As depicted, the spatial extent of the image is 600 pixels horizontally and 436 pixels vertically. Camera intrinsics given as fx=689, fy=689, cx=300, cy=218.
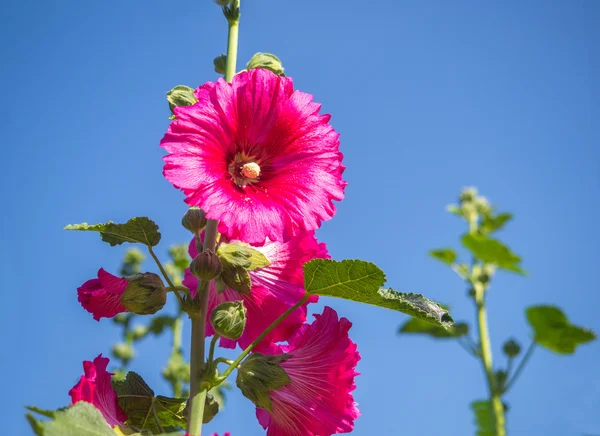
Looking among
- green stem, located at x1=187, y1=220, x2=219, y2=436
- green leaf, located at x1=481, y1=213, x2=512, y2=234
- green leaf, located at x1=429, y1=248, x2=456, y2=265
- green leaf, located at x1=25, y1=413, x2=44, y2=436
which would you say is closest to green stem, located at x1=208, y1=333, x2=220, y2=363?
green stem, located at x1=187, y1=220, x2=219, y2=436

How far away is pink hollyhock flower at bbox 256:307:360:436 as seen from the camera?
1307mm

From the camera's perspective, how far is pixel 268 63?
1456 millimetres

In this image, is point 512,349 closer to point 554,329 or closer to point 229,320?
point 554,329

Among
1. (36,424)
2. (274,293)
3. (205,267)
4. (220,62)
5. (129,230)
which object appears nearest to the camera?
(36,424)

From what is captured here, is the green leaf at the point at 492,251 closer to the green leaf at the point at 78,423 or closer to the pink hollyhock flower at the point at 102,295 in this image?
the pink hollyhock flower at the point at 102,295

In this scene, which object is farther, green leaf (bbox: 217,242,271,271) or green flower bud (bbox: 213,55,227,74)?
green flower bud (bbox: 213,55,227,74)

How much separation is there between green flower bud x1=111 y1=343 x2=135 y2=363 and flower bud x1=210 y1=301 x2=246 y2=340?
13.3 feet

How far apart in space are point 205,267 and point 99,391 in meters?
0.29

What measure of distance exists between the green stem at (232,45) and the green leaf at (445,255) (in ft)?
10.9

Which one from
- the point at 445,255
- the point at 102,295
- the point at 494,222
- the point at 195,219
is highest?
the point at 494,222

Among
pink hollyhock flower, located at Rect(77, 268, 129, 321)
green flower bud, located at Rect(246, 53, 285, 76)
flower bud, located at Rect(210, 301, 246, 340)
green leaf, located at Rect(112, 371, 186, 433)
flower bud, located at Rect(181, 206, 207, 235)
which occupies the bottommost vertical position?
green leaf, located at Rect(112, 371, 186, 433)

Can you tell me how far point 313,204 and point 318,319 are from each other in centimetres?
24

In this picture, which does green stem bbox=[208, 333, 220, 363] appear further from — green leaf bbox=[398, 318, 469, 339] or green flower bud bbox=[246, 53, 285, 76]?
green leaf bbox=[398, 318, 469, 339]

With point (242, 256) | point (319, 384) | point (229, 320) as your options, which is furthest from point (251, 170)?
point (319, 384)
